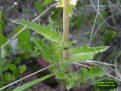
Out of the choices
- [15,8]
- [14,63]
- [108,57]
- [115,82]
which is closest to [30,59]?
[14,63]

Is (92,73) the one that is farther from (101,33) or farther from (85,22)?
(85,22)

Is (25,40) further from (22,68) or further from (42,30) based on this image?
(42,30)

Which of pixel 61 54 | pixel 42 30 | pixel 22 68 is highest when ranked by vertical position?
pixel 42 30

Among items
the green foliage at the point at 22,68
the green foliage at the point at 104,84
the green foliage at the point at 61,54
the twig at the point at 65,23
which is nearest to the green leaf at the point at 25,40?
the green foliage at the point at 22,68

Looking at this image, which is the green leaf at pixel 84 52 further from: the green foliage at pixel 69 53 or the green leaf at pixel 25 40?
the green leaf at pixel 25 40

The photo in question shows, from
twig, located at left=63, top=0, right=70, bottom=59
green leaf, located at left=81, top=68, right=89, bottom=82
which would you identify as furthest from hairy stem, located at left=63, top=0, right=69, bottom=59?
green leaf, located at left=81, top=68, right=89, bottom=82

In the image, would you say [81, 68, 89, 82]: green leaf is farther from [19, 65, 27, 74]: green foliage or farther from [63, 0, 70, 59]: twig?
[19, 65, 27, 74]: green foliage

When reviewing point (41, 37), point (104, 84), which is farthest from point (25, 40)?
point (104, 84)
